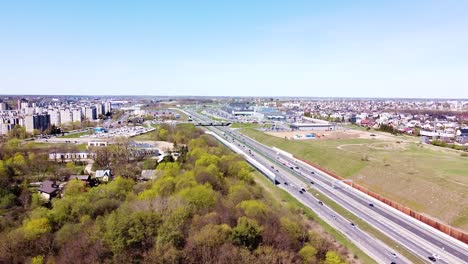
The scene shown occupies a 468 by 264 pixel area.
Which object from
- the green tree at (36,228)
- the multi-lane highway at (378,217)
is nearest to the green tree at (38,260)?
the green tree at (36,228)

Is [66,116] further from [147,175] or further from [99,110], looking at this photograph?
[147,175]

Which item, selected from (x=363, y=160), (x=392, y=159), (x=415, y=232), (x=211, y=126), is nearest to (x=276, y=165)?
(x=363, y=160)

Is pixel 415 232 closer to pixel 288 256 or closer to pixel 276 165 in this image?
pixel 288 256

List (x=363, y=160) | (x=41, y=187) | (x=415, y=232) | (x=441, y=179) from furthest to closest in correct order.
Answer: (x=363, y=160) → (x=441, y=179) → (x=41, y=187) → (x=415, y=232)

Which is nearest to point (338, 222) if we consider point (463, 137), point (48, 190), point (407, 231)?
point (407, 231)

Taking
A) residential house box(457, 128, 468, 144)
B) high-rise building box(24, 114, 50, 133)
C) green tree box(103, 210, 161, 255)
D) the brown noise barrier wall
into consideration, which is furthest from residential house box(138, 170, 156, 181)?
residential house box(457, 128, 468, 144)
